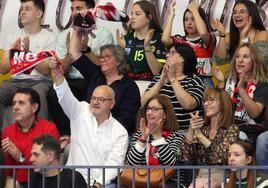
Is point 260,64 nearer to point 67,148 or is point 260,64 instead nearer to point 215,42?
point 215,42

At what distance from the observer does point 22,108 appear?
1457 centimetres

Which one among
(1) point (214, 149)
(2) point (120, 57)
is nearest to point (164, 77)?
(2) point (120, 57)

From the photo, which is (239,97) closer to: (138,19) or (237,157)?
(237,157)

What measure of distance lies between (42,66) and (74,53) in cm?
50

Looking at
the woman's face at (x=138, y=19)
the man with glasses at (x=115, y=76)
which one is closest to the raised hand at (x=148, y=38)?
the woman's face at (x=138, y=19)

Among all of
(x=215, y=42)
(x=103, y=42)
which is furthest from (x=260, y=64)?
(x=103, y=42)

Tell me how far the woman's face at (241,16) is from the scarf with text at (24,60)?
205 centimetres

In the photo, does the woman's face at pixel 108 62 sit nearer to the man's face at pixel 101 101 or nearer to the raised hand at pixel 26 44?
the man's face at pixel 101 101

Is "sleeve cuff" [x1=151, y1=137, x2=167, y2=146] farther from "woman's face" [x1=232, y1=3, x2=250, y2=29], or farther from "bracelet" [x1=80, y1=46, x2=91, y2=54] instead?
"woman's face" [x1=232, y1=3, x2=250, y2=29]

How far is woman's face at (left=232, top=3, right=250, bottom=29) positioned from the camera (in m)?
15.3

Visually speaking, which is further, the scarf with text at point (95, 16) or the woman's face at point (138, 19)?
the woman's face at point (138, 19)

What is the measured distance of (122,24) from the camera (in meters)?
16.2

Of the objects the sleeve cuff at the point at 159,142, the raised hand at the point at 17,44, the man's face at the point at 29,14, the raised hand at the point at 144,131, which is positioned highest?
the man's face at the point at 29,14

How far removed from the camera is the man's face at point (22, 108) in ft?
47.6
